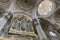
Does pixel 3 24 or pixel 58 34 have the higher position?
pixel 3 24

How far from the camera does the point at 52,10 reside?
833cm

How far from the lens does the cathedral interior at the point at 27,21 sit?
5823 mm

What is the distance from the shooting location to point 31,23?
6.80m

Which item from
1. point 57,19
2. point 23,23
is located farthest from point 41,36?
point 57,19

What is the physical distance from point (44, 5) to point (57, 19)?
6.77ft

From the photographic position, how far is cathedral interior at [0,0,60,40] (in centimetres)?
582

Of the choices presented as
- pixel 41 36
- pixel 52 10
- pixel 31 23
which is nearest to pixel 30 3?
pixel 52 10

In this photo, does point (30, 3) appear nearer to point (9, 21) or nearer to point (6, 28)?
point (9, 21)

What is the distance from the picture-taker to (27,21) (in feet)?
22.6

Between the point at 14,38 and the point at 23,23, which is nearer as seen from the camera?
the point at 14,38

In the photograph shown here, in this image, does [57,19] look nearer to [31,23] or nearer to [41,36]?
[31,23]

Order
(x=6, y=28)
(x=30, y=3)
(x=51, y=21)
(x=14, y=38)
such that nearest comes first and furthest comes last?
(x=14, y=38)
(x=6, y=28)
(x=51, y=21)
(x=30, y=3)

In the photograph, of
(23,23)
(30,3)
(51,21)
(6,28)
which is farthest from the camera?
(30,3)

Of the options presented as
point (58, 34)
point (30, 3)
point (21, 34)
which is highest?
point (30, 3)
